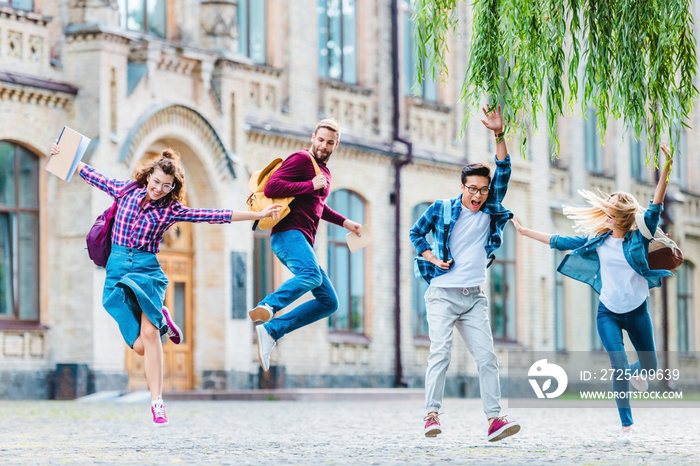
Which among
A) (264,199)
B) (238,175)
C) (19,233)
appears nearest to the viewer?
(264,199)

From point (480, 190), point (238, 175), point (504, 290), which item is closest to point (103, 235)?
point (480, 190)

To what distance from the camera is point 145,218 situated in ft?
33.7

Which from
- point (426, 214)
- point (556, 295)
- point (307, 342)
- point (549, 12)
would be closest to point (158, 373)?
point (426, 214)

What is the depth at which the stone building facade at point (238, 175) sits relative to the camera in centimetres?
2183

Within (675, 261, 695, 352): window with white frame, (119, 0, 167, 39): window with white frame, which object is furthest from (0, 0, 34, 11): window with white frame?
(675, 261, 695, 352): window with white frame

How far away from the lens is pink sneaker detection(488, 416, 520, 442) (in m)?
10.1

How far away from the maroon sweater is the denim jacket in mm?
1829

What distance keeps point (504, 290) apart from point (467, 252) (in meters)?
22.4

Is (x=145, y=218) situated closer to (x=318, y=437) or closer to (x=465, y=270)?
(x=465, y=270)

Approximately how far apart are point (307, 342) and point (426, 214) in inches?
642

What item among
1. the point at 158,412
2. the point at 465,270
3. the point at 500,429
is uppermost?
the point at 465,270

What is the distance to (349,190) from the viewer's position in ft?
92.5

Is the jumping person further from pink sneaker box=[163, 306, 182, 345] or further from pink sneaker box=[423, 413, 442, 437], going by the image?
pink sneaker box=[423, 413, 442, 437]

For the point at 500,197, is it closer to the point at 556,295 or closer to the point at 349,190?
the point at 349,190
